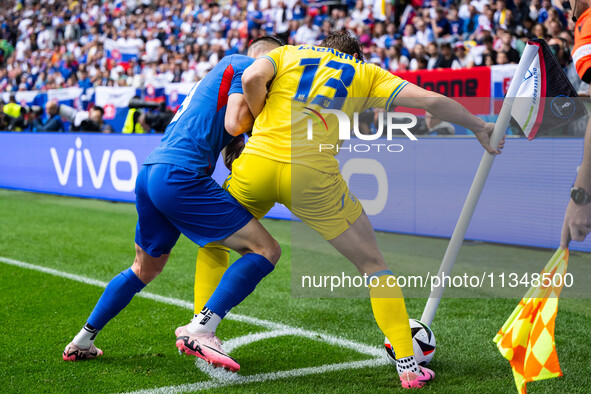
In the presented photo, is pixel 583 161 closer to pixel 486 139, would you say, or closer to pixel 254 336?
pixel 486 139

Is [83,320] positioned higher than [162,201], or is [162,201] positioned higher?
[162,201]

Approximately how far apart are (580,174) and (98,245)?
5.86 m

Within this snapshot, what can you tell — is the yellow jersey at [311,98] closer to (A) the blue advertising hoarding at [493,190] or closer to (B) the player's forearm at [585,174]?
(B) the player's forearm at [585,174]

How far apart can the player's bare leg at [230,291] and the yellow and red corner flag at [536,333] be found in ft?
3.92

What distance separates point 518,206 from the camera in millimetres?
6879

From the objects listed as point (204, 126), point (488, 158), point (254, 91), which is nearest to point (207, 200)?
point (204, 126)

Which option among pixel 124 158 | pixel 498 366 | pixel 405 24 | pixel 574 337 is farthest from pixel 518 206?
pixel 405 24

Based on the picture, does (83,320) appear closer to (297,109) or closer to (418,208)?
(297,109)

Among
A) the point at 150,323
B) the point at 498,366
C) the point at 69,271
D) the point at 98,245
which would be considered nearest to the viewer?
the point at 498,366

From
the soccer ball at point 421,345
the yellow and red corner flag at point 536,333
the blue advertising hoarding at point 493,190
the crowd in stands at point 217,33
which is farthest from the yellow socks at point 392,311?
the crowd in stands at point 217,33

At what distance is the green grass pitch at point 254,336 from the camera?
11.3ft

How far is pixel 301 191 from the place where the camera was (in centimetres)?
327

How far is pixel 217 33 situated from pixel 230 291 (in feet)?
55.6

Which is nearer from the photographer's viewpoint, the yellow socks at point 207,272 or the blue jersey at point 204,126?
the blue jersey at point 204,126
